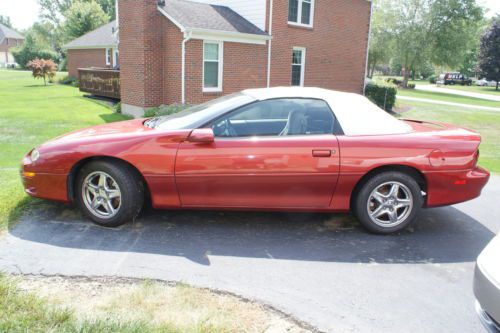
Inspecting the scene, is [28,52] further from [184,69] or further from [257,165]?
[257,165]

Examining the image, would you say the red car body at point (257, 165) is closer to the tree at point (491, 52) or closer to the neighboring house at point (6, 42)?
the tree at point (491, 52)

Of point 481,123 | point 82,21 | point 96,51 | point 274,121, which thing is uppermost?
point 82,21

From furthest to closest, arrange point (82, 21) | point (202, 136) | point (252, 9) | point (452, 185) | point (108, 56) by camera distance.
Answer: point (82, 21)
point (108, 56)
point (252, 9)
point (452, 185)
point (202, 136)

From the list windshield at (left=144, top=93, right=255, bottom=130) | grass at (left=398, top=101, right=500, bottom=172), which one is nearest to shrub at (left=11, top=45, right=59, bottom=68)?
grass at (left=398, top=101, right=500, bottom=172)

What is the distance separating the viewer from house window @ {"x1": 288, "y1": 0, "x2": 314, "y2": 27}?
1738cm

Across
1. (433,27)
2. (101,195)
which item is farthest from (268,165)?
(433,27)

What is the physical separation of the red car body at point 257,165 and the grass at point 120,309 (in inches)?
48.7

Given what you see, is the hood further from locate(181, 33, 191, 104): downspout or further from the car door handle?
locate(181, 33, 191, 104): downspout

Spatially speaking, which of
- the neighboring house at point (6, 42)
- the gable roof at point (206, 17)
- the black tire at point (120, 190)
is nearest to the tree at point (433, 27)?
the gable roof at point (206, 17)

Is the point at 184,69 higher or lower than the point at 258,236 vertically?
higher

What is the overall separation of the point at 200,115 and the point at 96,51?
95.5 feet

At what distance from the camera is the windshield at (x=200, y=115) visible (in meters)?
4.43

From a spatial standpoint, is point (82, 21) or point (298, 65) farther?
point (82, 21)

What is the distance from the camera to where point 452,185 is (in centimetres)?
450
